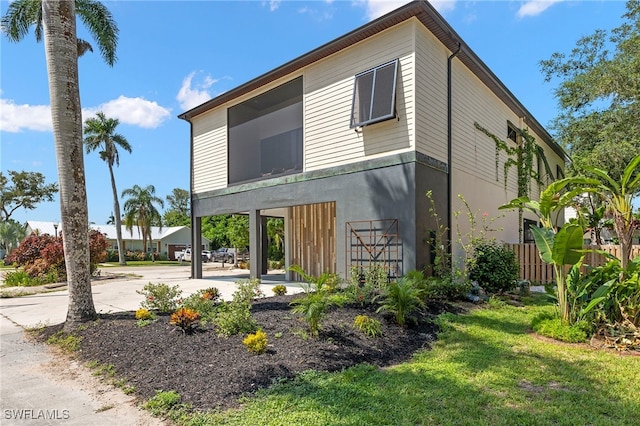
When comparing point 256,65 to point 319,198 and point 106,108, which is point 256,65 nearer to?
point 319,198

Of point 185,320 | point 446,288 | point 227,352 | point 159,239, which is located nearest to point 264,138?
point 446,288

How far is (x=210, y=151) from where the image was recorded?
13.6 m

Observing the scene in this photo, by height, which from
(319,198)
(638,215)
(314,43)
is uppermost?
(314,43)

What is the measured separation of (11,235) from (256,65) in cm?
3817

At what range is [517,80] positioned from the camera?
13.0 m

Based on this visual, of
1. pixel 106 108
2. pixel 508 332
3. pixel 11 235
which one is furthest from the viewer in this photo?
pixel 11 235

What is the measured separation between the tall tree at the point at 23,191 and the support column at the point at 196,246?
38799mm

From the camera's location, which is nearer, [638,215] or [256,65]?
[638,215]

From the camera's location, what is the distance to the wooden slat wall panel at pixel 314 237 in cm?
1247

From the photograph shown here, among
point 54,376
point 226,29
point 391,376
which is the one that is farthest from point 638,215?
point 226,29

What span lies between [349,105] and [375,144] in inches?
53.5

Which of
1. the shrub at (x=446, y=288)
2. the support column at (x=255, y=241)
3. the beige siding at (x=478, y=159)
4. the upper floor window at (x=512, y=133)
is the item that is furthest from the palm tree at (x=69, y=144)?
Result: the upper floor window at (x=512, y=133)

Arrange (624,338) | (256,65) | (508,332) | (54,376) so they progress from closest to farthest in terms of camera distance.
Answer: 1. (54,376)
2. (624,338)
3. (508,332)
4. (256,65)

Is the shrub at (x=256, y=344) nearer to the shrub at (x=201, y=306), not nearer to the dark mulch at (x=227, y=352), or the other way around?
the dark mulch at (x=227, y=352)
